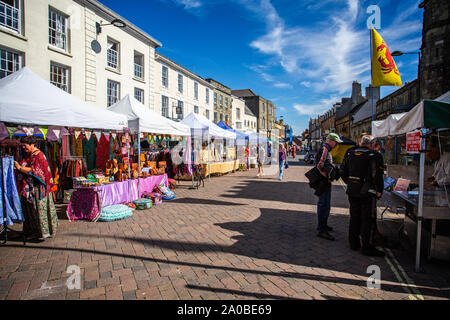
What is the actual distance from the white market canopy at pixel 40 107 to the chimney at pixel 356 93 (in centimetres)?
Answer: 4630

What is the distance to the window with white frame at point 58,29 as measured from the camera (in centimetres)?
1144

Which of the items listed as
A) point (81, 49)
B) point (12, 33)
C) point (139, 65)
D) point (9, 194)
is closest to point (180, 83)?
point (139, 65)

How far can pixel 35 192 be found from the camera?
4.37 m

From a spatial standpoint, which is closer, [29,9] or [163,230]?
[163,230]

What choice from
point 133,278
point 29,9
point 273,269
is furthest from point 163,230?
point 29,9

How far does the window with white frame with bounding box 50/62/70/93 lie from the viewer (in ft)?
38.1

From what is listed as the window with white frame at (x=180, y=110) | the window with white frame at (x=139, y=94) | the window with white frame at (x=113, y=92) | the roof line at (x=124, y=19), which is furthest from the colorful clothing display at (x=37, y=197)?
the window with white frame at (x=180, y=110)

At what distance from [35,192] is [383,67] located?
360 inches

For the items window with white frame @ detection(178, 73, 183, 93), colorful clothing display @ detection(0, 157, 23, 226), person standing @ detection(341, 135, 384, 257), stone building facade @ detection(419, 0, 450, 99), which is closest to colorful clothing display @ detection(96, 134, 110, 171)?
colorful clothing display @ detection(0, 157, 23, 226)
